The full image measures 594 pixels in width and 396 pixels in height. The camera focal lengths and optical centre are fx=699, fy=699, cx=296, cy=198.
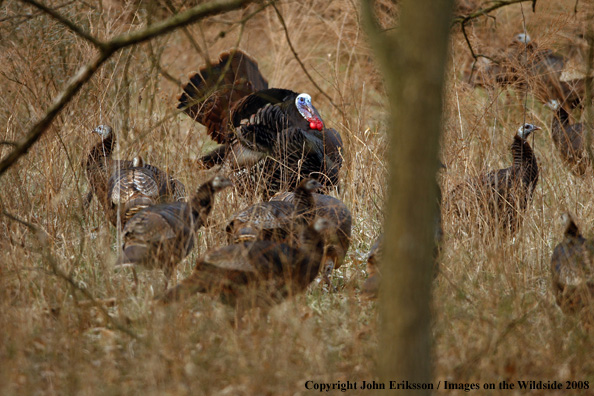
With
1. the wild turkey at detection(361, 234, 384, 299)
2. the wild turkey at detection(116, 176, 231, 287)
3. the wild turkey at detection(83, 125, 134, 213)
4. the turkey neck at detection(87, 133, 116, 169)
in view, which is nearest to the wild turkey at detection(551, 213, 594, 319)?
the wild turkey at detection(361, 234, 384, 299)

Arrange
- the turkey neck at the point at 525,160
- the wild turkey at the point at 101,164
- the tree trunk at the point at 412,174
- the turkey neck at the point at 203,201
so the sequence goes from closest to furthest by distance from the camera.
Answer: the tree trunk at the point at 412,174 → the turkey neck at the point at 203,201 → the wild turkey at the point at 101,164 → the turkey neck at the point at 525,160

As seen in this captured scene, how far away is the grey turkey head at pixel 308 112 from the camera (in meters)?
7.29

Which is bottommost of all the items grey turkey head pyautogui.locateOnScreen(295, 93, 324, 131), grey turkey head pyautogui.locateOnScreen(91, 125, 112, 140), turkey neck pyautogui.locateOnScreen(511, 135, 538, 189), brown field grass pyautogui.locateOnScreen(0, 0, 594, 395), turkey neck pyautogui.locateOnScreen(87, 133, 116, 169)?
brown field grass pyautogui.locateOnScreen(0, 0, 594, 395)

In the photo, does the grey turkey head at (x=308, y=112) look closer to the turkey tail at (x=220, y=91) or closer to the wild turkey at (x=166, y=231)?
the turkey tail at (x=220, y=91)

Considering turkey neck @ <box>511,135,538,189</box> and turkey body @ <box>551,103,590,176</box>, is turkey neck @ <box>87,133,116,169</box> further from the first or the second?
turkey body @ <box>551,103,590,176</box>

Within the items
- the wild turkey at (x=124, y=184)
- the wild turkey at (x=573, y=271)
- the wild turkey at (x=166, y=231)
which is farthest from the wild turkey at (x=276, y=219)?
the wild turkey at (x=573, y=271)

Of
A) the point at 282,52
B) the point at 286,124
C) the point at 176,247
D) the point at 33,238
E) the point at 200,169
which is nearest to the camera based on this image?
the point at 176,247

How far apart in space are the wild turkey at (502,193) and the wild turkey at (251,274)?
169cm

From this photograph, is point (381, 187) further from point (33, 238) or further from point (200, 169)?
point (33, 238)

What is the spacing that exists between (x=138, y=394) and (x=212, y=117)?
5008mm

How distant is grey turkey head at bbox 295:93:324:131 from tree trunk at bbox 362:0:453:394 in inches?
192

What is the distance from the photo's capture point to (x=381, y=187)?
571cm

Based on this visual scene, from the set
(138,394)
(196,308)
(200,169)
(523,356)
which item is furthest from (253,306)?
(200,169)

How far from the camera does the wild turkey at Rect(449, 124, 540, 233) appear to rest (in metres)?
5.21
